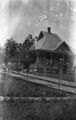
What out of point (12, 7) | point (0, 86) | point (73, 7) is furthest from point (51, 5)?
point (0, 86)

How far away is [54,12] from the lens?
2.02 m

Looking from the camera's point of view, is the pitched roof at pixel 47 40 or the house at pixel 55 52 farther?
the pitched roof at pixel 47 40

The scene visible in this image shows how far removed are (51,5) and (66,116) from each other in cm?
114

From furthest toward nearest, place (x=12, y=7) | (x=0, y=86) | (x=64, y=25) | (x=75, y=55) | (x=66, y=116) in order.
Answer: (x=0, y=86) → (x=75, y=55) → (x=64, y=25) → (x=66, y=116) → (x=12, y=7)

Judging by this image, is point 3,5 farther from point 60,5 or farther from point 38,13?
point 60,5

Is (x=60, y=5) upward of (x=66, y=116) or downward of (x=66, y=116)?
upward

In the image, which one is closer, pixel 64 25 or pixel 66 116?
pixel 66 116

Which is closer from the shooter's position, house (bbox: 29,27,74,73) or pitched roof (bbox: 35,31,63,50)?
house (bbox: 29,27,74,73)

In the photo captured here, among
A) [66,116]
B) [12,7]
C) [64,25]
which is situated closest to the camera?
[12,7]

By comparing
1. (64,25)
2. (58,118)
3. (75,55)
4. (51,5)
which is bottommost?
(58,118)

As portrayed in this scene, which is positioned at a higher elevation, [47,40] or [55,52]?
[47,40]

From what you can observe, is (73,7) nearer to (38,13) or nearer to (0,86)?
(38,13)

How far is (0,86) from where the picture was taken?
4.47 metres

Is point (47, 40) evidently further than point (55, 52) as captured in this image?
Yes
